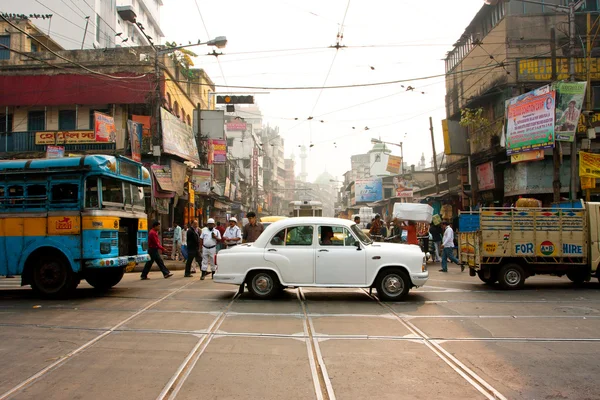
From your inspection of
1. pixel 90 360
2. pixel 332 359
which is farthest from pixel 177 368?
pixel 332 359

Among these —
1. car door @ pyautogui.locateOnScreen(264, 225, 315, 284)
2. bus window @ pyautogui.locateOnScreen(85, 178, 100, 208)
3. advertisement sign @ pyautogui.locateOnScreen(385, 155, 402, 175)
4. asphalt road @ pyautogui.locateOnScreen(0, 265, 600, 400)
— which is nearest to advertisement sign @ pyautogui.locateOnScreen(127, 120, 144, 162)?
bus window @ pyautogui.locateOnScreen(85, 178, 100, 208)

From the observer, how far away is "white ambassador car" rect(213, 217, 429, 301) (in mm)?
9859

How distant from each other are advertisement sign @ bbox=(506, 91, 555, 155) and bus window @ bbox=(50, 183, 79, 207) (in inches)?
726

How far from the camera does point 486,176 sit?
28672 mm

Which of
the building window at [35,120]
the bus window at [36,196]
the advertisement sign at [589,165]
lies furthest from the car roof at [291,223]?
the building window at [35,120]

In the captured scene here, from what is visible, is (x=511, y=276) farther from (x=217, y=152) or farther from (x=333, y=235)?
(x=217, y=152)

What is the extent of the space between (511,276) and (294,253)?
228 inches

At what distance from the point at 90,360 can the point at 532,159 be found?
21.9 meters

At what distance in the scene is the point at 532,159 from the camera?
22672mm

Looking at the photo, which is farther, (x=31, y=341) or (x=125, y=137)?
(x=125, y=137)

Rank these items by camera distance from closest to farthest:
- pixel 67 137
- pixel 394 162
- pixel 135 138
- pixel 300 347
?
1. pixel 300 347
2. pixel 135 138
3. pixel 67 137
4. pixel 394 162

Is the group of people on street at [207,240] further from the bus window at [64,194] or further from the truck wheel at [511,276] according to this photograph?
the truck wheel at [511,276]

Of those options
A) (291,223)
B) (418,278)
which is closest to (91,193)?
(291,223)

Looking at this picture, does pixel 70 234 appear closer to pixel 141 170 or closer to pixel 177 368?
pixel 141 170
